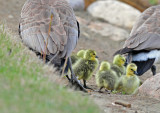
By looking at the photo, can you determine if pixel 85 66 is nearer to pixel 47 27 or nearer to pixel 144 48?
pixel 144 48

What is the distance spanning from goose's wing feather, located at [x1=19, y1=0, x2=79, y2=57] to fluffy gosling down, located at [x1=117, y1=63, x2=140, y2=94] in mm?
1436

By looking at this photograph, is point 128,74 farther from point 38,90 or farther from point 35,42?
→ point 38,90

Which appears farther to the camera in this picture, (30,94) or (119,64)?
(119,64)

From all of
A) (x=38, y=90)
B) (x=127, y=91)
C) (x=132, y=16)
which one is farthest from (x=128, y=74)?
(x=132, y=16)

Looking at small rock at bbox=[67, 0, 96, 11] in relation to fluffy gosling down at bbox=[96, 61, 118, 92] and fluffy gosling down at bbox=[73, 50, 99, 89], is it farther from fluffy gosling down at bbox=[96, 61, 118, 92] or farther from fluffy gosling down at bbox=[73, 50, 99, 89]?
fluffy gosling down at bbox=[96, 61, 118, 92]

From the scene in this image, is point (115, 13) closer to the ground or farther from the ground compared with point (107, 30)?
farther from the ground

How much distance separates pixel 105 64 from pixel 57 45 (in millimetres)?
1669

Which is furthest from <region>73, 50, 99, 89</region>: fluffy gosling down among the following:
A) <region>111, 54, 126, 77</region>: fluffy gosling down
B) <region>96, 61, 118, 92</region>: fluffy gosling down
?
<region>111, 54, 126, 77</region>: fluffy gosling down

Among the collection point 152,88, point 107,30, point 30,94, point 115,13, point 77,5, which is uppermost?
point 30,94

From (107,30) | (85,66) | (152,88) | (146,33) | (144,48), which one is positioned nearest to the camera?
(152,88)

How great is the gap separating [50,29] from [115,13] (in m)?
9.38

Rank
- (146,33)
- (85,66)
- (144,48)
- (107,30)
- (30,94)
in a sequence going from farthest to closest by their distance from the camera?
(107,30) < (146,33) < (144,48) < (85,66) < (30,94)

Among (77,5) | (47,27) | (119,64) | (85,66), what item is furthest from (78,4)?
(47,27)

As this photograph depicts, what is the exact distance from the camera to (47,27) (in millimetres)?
6066
